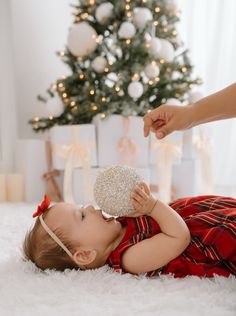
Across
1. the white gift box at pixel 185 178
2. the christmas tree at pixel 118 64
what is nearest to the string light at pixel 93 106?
the christmas tree at pixel 118 64

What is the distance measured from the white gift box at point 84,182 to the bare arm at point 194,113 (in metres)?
1.30

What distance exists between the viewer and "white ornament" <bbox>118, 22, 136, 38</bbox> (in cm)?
258

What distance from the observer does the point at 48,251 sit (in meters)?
1.18

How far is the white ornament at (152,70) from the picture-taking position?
2.65 meters

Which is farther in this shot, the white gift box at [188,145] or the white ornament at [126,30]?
the white gift box at [188,145]

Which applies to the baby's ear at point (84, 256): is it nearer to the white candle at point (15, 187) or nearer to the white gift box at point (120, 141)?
the white gift box at point (120, 141)

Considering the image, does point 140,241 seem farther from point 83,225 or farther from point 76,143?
point 76,143

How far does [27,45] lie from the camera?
11.0ft

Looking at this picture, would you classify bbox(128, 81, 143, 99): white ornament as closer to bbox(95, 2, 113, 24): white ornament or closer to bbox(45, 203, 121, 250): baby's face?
bbox(95, 2, 113, 24): white ornament

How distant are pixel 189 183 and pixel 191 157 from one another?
0.55ft

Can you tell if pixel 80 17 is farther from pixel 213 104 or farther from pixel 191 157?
pixel 213 104

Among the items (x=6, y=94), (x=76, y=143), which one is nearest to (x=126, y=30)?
(x=76, y=143)

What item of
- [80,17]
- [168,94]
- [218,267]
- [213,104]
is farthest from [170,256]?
[80,17]

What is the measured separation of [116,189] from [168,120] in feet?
0.90
